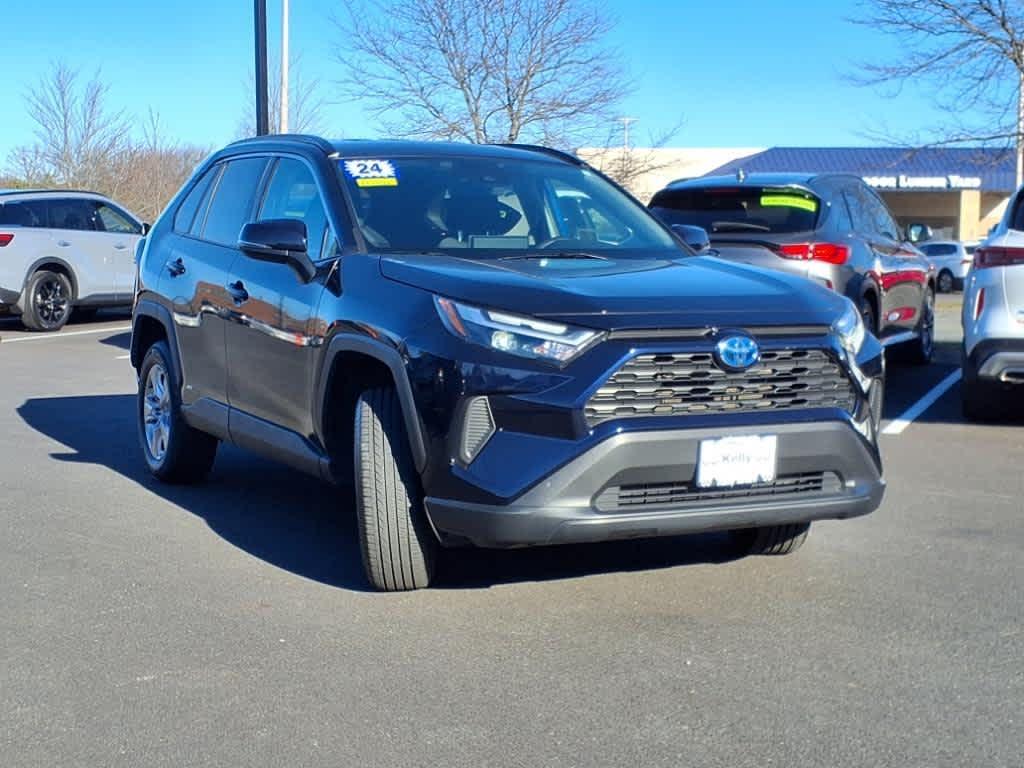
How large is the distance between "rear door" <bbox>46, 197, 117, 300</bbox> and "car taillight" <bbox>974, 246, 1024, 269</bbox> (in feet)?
39.5

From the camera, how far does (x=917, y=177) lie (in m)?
53.3

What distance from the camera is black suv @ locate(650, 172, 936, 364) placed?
386 inches

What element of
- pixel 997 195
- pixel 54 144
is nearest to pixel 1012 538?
pixel 54 144

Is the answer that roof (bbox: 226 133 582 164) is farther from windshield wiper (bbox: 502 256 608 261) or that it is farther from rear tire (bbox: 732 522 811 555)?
rear tire (bbox: 732 522 811 555)

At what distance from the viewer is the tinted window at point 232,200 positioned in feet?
22.1

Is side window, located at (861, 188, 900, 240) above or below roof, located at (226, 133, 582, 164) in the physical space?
below

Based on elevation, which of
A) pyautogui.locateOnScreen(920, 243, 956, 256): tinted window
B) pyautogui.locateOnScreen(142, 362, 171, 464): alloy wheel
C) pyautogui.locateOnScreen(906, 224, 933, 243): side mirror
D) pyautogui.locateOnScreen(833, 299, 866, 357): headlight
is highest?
pyautogui.locateOnScreen(833, 299, 866, 357): headlight

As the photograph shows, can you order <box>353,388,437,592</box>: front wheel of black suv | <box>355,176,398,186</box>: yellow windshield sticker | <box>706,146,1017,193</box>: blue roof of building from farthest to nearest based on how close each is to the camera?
<box>706,146,1017,193</box>: blue roof of building < <box>355,176,398,186</box>: yellow windshield sticker < <box>353,388,437,592</box>: front wheel of black suv

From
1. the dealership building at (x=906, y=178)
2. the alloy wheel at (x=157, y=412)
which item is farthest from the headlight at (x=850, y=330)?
the dealership building at (x=906, y=178)

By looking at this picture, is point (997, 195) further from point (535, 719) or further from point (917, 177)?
point (535, 719)

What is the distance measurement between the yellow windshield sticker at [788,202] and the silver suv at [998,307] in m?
1.40

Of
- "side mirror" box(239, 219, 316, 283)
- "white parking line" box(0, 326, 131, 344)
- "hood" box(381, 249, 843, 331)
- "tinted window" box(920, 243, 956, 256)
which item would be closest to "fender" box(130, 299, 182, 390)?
"side mirror" box(239, 219, 316, 283)

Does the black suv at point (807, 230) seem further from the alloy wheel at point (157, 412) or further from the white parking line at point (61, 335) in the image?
the white parking line at point (61, 335)

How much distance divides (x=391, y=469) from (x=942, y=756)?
2117mm
